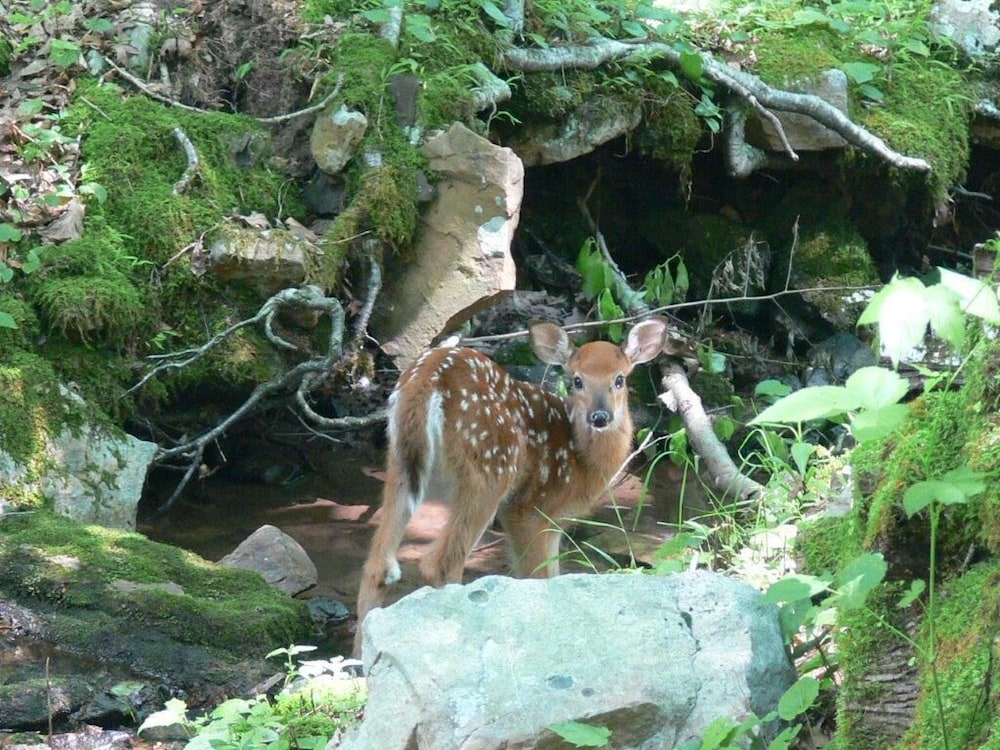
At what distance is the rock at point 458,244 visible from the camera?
7680 mm

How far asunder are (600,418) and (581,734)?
358cm

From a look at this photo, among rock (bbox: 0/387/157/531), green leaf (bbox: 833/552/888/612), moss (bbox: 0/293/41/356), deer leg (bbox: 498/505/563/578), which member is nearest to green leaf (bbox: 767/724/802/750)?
green leaf (bbox: 833/552/888/612)

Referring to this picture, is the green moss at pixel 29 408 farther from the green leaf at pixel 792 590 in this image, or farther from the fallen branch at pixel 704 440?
the green leaf at pixel 792 590

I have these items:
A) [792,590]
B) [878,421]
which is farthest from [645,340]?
[878,421]

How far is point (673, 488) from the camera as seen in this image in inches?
342

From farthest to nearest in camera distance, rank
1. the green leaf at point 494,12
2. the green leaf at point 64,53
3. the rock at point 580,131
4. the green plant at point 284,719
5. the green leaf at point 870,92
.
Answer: the green leaf at point 870,92 < the rock at point 580,131 < the green leaf at point 494,12 < the green leaf at point 64,53 < the green plant at point 284,719

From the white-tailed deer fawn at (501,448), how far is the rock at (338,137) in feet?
5.37

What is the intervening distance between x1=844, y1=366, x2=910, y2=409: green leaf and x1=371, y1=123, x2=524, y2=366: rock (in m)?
5.14

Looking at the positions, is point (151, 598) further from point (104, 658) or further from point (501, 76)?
point (501, 76)

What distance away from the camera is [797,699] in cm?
327

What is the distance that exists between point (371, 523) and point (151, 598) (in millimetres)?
2317

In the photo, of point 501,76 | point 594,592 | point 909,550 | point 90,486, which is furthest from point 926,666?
point 501,76

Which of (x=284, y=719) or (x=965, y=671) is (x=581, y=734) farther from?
(x=284, y=719)

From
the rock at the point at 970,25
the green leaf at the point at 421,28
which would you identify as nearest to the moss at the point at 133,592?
the green leaf at the point at 421,28
